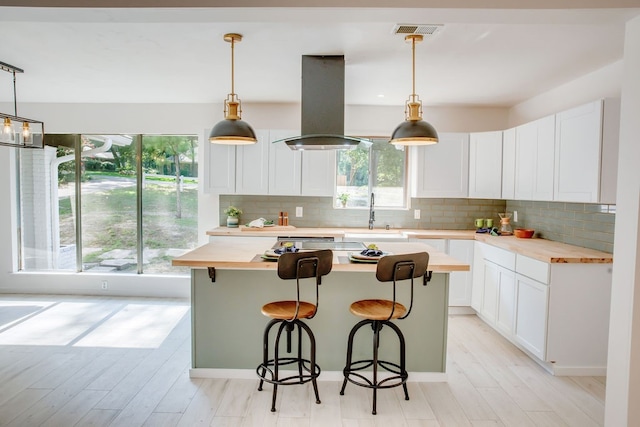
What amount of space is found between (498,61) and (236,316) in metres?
2.99

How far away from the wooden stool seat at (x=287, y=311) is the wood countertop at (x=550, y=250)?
76.5 inches

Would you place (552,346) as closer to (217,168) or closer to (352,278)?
(352,278)

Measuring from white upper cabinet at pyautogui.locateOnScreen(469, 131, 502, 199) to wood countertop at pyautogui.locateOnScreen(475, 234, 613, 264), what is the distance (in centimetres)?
64

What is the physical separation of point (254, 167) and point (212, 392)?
278cm

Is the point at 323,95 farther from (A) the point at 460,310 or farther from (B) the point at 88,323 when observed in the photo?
(B) the point at 88,323

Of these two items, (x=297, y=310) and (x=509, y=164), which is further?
(x=509, y=164)

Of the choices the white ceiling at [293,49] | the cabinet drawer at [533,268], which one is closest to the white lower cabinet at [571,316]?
the cabinet drawer at [533,268]

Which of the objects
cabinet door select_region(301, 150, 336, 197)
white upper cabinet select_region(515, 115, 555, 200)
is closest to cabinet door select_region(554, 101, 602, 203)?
white upper cabinet select_region(515, 115, 555, 200)

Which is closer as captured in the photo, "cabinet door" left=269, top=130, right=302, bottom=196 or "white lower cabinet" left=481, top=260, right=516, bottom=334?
"white lower cabinet" left=481, top=260, right=516, bottom=334

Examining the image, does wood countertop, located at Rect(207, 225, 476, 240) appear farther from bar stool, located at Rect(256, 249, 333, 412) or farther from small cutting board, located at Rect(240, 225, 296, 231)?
bar stool, located at Rect(256, 249, 333, 412)

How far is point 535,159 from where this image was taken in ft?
12.8

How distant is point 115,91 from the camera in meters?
4.59

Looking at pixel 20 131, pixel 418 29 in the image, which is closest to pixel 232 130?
pixel 418 29

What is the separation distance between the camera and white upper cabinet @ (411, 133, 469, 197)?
488cm
